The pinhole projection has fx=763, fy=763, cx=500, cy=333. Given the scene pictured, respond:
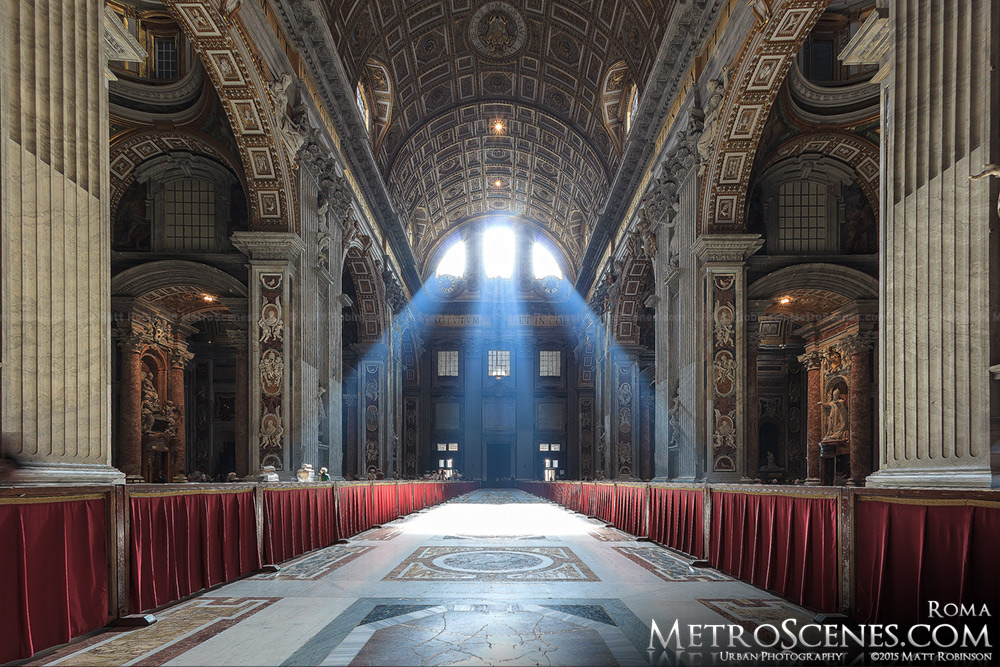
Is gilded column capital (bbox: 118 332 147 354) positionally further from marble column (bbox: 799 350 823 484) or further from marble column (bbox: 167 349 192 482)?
marble column (bbox: 799 350 823 484)

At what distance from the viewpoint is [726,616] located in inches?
204

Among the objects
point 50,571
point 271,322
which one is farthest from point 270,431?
point 50,571

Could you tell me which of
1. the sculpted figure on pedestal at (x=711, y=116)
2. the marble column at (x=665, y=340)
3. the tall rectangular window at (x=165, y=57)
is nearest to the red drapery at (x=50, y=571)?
the sculpted figure on pedestal at (x=711, y=116)

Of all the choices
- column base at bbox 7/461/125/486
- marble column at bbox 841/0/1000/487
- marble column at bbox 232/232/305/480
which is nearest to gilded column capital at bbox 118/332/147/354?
marble column at bbox 232/232/305/480

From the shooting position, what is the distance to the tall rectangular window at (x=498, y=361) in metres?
39.6

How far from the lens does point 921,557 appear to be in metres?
4.10

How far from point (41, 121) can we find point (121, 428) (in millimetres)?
12174

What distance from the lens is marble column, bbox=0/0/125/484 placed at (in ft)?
17.1

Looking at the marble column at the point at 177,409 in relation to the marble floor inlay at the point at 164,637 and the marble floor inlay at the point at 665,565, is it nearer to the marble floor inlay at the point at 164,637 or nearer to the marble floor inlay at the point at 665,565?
the marble floor inlay at the point at 665,565

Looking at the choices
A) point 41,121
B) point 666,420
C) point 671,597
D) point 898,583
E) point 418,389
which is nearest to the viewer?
point 898,583

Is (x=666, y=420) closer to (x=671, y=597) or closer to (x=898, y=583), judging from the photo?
(x=671, y=597)

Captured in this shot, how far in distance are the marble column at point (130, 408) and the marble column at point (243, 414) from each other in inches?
128

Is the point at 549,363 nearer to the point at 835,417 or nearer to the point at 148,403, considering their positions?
the point at 835,417

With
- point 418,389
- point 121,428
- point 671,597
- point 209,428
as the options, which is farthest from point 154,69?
point 418,389
